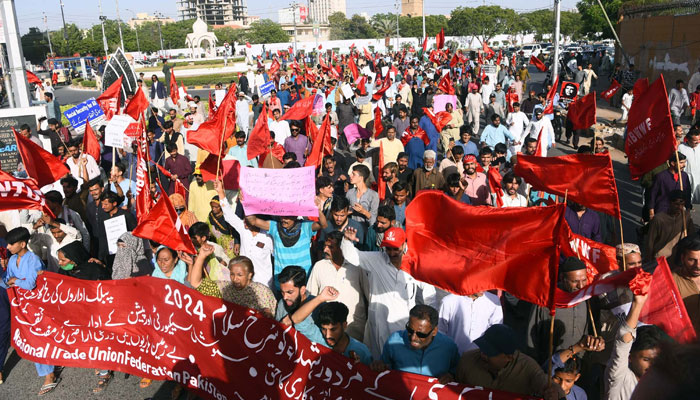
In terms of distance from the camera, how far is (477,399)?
3469 millimetres

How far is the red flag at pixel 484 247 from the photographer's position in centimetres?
360

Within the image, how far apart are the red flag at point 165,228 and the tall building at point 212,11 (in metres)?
163

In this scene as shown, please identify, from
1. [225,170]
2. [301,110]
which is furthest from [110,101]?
[225,170]

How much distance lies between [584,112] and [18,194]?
27.9 ft

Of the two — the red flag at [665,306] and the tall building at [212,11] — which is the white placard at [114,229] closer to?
the red flag at [665,306]

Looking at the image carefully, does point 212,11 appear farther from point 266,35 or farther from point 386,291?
point 386,291

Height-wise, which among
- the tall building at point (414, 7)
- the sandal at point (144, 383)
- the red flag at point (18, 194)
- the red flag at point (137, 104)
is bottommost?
the sandal at point (144, 383)

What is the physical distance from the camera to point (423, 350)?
393 cm

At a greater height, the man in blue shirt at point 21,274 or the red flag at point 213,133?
the red flag at point 213,133

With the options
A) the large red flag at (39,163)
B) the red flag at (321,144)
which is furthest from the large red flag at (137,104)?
the red flag at (321,144)

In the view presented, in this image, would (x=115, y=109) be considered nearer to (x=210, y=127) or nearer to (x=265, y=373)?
(x=210, y=127)

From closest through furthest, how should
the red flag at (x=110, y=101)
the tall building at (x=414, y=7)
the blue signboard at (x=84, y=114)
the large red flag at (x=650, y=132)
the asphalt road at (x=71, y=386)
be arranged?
the asphalt road at (x=71, y=386)
the large red flag at (x=650, y=132)
the red flag at (x=110, y=101)
the blue signboard at (x=84, y=114)
the tall building at (x=414, y=7)

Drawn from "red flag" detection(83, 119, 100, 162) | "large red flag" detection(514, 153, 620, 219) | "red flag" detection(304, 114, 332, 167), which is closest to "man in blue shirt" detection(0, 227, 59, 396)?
"red flag" detection(304, 114, 332, 167)

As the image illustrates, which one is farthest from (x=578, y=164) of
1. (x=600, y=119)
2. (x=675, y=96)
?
(x=600, y=119)
